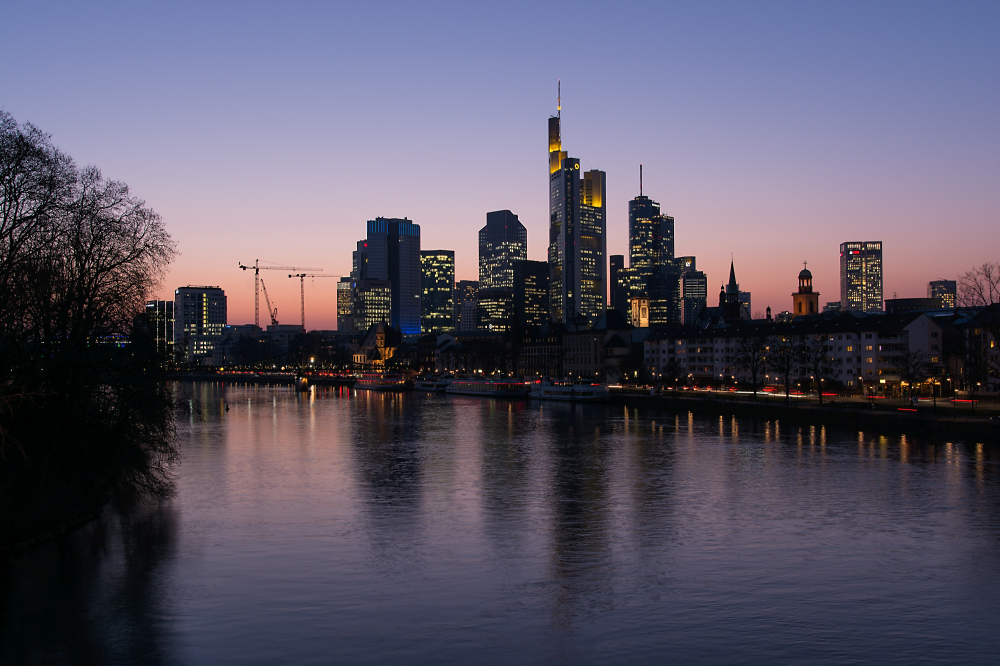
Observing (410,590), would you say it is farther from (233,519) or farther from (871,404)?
(871,404)

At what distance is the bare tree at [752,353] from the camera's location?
10600 cm

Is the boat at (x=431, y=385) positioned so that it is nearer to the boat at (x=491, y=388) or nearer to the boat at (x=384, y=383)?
the boat at (x=384, y=383)

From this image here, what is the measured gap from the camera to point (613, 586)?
2202cm

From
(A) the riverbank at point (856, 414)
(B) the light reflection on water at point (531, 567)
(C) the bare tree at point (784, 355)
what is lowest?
(B) the light reflection on water at point (531, 567)

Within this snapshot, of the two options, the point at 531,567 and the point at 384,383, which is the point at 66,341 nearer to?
the point at 531,567

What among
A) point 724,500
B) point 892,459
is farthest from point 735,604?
point 892,459

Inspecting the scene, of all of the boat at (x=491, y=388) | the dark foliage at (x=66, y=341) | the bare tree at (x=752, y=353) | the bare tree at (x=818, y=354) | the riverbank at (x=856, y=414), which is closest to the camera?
the dark foliage at (x=66, y=341)

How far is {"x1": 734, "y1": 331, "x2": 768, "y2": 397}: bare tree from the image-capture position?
4173 inches

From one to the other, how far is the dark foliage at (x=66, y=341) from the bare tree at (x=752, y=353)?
85530 millimetres

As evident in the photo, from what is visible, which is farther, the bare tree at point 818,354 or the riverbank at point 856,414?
the bare tree at point 818,354

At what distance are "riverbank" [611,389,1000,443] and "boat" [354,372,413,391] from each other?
236 ft

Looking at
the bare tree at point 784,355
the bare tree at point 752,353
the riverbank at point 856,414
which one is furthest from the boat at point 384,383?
the bare tree at point 784,355

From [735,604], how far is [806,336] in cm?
9658

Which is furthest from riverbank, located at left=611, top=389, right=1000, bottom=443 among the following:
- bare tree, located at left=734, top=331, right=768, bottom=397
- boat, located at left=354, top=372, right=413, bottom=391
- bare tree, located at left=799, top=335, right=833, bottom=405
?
boat, located at left=354, top=372, right=413, bottom=391
